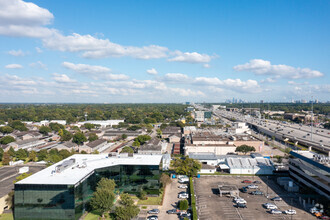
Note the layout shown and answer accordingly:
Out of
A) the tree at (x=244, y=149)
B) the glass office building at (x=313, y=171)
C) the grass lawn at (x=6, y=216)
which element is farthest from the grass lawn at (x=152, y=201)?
the tree at (x=244, y=149)

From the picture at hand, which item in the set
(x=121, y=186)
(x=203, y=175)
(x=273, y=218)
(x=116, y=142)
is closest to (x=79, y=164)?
(x=121, y=186)

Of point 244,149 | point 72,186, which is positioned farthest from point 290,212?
point 244,149

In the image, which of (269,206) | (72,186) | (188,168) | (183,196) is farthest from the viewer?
(188,168)

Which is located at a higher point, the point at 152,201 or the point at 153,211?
the point at 153,211

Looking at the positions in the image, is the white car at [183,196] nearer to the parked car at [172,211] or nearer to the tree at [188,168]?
the parked car at [172,211]

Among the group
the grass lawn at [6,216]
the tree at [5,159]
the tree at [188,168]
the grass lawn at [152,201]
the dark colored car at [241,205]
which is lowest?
the grass lawn at [6,216]

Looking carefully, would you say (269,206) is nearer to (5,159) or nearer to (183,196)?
(183,196)
